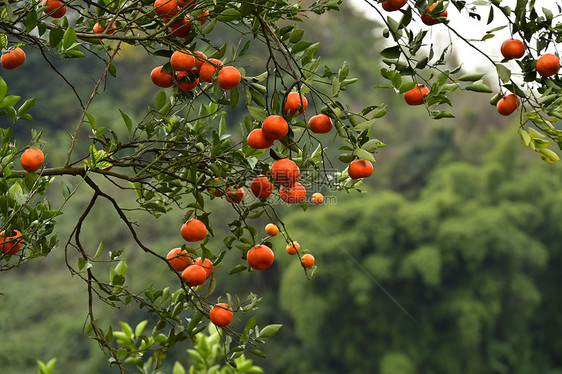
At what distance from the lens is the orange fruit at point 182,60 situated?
0.87 meters

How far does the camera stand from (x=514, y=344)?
32.6ft

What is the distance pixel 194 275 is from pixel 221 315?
8cm

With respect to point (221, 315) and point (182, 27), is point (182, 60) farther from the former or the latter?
point (221, 315)

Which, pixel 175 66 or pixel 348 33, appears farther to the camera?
pixel 348 33

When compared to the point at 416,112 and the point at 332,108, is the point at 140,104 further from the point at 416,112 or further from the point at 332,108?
the point at 332,108

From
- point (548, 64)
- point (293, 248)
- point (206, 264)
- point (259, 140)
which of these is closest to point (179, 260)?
point (206, 264)

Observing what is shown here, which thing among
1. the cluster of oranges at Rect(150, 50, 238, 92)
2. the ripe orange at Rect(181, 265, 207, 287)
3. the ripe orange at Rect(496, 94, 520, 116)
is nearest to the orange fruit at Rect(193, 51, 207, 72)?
the cluster of oranges at Rect(150, 50, 238, 92)

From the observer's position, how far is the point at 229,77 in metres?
0.85

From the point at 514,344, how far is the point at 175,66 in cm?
1033

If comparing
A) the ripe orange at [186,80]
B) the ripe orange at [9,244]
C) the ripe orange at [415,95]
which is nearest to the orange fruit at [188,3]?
the ripe orange at [186,80]

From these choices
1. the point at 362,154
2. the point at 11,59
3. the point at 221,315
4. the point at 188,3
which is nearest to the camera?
the point at 362,154

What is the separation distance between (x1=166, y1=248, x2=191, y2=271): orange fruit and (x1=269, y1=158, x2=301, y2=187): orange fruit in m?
0.27

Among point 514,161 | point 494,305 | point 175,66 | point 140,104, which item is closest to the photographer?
point 175,66

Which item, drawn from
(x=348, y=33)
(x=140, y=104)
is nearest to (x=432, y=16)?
(x=140, y=104)
